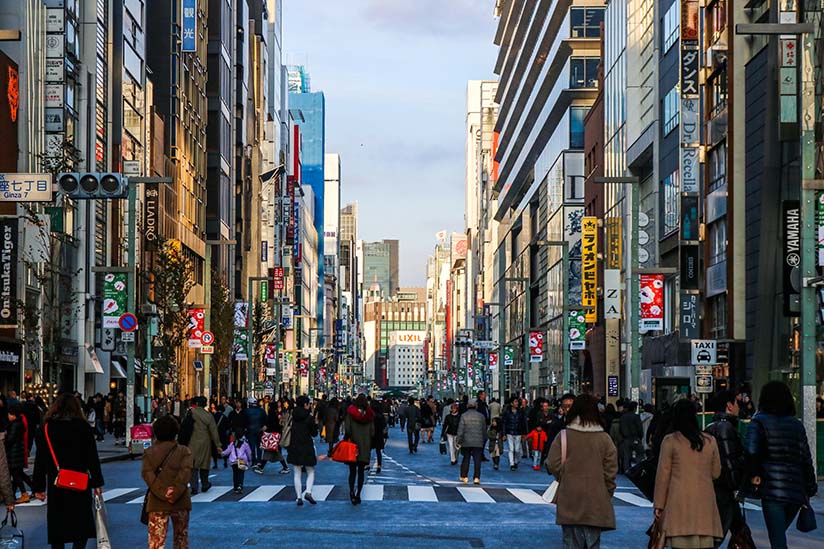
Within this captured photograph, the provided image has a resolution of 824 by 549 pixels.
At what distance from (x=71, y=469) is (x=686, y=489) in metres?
5.25

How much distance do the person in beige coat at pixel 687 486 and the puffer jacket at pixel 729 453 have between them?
78 centimetres

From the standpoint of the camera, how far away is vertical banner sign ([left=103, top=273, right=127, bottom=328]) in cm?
4350

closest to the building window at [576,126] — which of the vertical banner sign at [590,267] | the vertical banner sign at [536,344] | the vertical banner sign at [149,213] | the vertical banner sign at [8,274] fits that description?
the vertical banner sign at [590,267]

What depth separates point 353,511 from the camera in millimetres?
21047

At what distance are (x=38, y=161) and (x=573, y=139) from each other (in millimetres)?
46006

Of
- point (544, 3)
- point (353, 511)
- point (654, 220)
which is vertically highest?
point (544, 3)

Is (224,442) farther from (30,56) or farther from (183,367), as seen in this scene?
(183,367)

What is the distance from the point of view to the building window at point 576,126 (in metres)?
89.4

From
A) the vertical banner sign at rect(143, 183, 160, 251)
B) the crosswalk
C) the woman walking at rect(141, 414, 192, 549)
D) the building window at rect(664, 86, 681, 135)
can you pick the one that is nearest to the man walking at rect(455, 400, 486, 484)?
the crosswalk

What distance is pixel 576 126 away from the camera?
90.1 metres

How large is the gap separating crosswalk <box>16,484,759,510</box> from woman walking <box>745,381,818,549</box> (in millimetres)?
10003

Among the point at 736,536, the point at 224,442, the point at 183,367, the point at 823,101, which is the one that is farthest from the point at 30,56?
the point at 736,536

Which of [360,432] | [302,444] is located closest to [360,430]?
[360,432]

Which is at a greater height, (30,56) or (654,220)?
(30,56)
